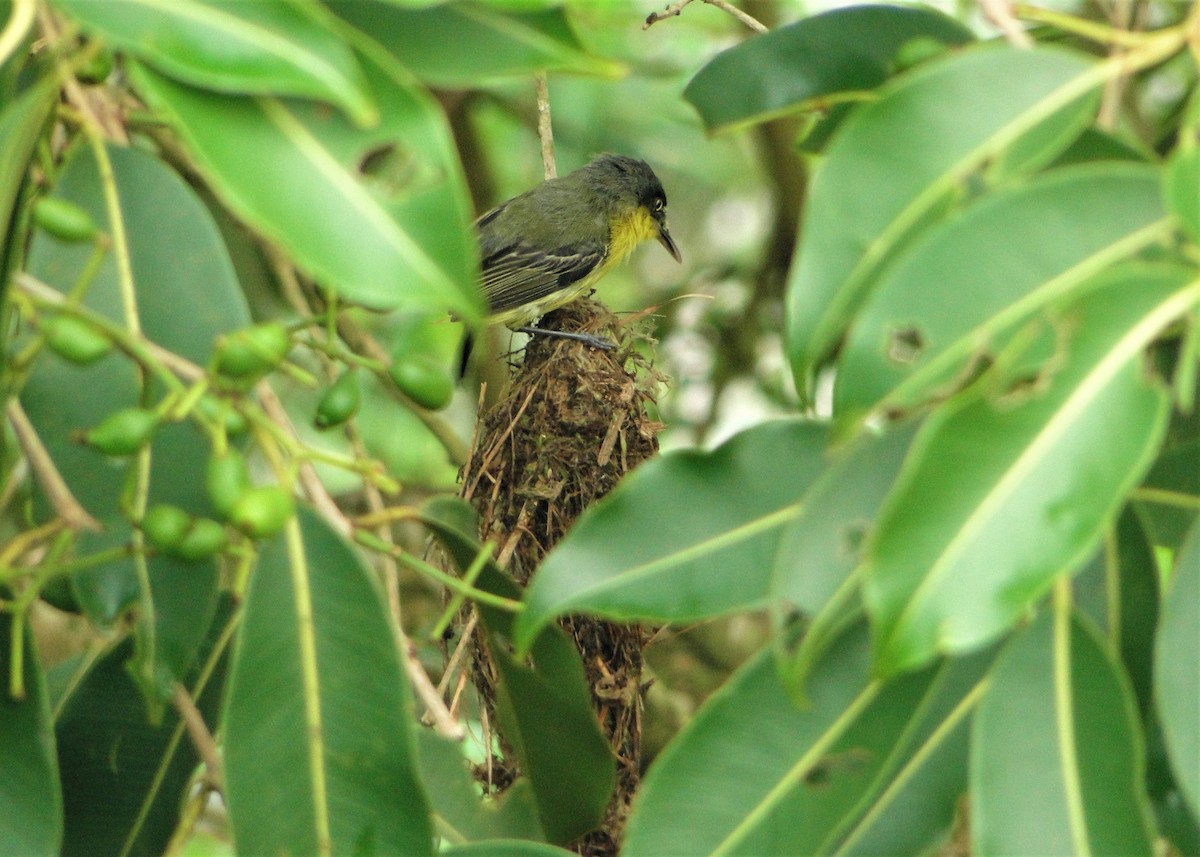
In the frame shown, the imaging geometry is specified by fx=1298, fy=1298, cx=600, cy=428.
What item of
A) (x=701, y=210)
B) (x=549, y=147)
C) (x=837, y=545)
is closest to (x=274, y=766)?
(x=837, y=545)

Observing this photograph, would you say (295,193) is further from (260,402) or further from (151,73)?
(260,402)

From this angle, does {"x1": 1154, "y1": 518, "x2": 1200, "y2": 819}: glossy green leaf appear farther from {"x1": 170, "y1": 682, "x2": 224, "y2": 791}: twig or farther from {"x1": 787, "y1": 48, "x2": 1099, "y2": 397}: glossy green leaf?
{"x1": 170, "y1": 682, "x2": 224, "y2": 791}: twig

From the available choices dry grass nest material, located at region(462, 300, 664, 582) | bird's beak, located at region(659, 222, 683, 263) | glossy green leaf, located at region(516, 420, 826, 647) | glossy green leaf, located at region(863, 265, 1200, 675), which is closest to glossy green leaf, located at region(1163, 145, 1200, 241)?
glossy green leaf, located at region(863, 265, 1200, 675)

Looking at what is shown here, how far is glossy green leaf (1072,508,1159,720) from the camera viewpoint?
135cm

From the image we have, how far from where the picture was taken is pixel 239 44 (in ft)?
3.65

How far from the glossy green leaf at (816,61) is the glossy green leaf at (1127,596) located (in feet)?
2.14

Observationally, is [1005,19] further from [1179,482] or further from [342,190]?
[342,190]

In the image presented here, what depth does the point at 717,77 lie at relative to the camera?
68.3 inches

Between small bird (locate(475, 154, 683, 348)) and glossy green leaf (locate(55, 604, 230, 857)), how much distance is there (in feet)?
A: 7.47

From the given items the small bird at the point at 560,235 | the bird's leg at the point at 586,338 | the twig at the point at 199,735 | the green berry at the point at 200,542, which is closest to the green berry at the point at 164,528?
the green berry at the point at 200,542

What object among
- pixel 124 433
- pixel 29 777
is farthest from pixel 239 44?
pixel 29 777

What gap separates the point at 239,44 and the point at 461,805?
1.06 m

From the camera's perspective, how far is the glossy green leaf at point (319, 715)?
1.34m

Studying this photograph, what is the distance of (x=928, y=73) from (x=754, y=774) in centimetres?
71
